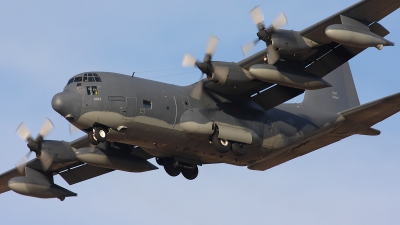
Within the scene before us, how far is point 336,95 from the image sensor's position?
3322 centimetres

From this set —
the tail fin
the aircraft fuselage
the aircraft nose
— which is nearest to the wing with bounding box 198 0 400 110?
the aircraft fuselage

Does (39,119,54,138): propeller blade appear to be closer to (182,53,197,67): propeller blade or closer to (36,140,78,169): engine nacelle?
(36,140,78,169): engine nacelle

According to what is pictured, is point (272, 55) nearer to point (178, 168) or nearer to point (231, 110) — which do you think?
point (231, 110)

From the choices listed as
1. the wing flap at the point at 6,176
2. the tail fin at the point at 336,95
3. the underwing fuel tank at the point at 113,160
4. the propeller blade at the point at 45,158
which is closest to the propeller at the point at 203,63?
the underwing fuel tank at the point at 113,160

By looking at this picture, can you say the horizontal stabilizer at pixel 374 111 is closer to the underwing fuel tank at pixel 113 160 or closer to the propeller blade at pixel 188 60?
the propeller blade at pixel 188 60

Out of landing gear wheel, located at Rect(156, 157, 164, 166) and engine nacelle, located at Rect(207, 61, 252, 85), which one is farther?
landing gear wheel, located at Rect(156, 157, 164, 166)

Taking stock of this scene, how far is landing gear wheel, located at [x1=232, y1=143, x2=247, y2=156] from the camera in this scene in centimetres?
2803

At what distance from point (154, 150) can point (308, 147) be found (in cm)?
636

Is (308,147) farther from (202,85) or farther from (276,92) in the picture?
(202,85)

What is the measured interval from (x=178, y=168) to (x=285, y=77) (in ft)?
20.6

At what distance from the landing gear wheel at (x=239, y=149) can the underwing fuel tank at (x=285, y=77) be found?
3.02m

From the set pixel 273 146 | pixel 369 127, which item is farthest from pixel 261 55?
pixel 369 127

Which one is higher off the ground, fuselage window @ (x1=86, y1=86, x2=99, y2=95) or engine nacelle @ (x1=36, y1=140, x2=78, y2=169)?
fuselage window @ (x1=86, y1=86, x2=99, y2=95)

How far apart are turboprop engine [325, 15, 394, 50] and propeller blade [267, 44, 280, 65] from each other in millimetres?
2312
